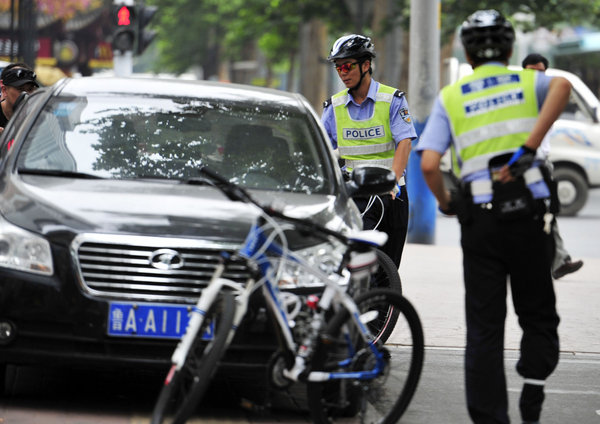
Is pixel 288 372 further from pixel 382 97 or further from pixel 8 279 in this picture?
pixel 382 97

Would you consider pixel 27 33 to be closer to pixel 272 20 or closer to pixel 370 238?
pixel 272 20

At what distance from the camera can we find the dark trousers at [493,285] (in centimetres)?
528

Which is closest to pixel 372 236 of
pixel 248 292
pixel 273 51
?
pixel 248 292

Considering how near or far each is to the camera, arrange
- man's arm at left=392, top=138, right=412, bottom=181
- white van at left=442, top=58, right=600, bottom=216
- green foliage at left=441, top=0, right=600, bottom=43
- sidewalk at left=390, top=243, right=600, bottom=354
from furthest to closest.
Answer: green foliage at left=441, top=0, right=600, bottom=43
white van at left=442, top=58, right=600, bottom=216
sidewalk at left=390, top=243, right=600, bottom=354
man's arm at left=392, top=138, right=412, bottom=181

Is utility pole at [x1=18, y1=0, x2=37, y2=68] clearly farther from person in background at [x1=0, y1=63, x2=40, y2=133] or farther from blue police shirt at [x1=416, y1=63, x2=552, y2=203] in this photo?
blue police shirt at [x1=416, y1=63, x2=552, y2=203]

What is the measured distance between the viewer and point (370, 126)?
779 cm

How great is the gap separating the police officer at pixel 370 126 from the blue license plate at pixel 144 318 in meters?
2.41

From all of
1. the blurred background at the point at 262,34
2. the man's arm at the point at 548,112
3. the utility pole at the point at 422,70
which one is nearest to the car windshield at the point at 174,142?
the man's arm at the point at 548,112

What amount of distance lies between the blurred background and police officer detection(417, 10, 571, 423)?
9.07m

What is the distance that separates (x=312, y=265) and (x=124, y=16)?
12565 millimetres

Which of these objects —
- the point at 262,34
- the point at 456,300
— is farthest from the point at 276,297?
the point at 262,34

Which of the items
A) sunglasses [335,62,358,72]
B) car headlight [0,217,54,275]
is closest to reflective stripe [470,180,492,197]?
car headlight [0,217,54,275]

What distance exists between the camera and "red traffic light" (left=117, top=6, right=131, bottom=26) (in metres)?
17.6

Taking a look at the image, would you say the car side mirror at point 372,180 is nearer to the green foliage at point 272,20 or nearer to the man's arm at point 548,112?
the man's arm at point 548,112
